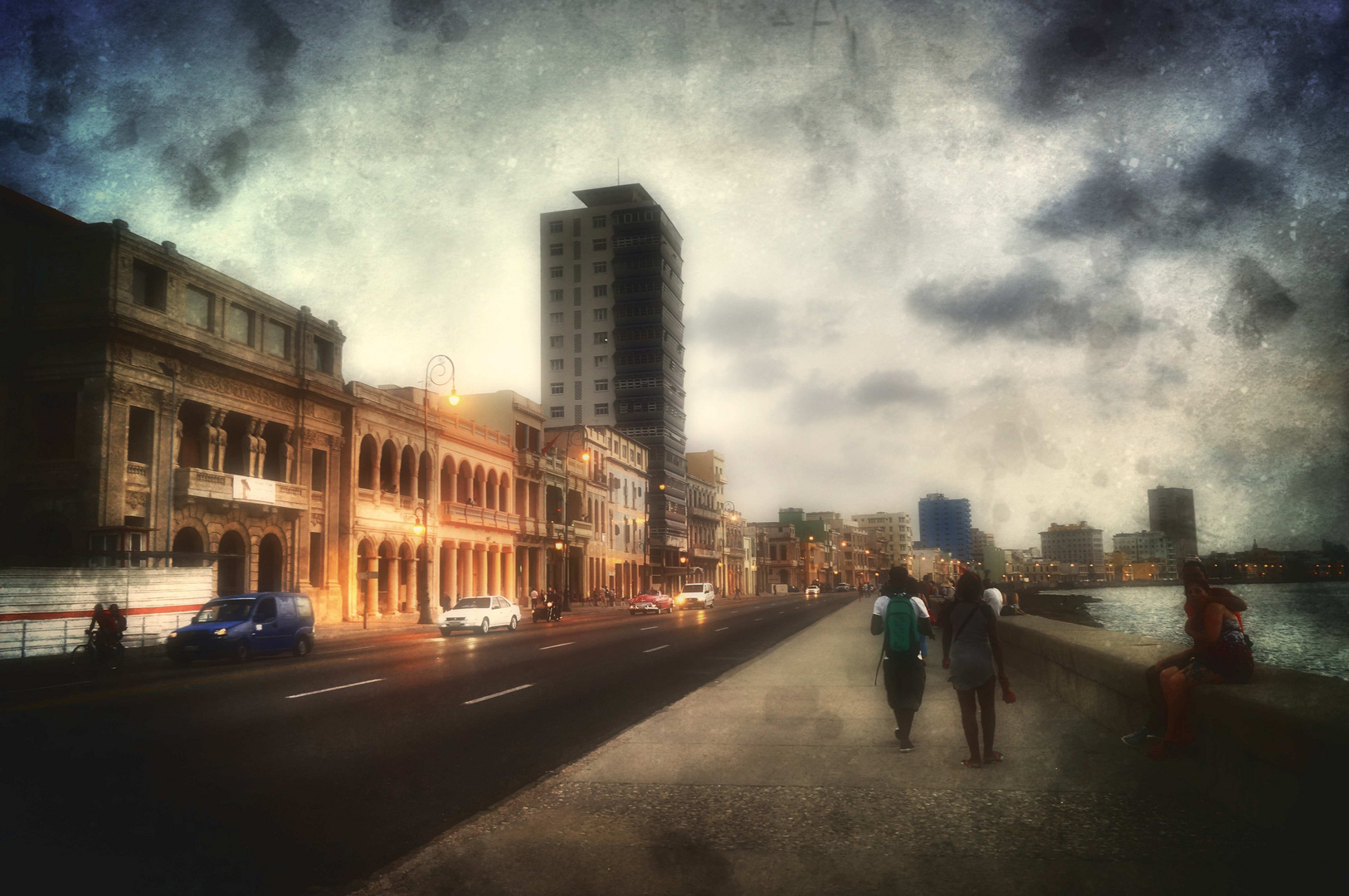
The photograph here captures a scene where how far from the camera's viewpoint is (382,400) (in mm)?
45188

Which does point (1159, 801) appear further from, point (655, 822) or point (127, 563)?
point (127, 563)

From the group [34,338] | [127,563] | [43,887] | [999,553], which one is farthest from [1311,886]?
[999,553]

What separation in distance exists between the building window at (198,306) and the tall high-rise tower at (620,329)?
62.6m

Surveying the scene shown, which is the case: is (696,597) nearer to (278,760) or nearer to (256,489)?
(256,489)

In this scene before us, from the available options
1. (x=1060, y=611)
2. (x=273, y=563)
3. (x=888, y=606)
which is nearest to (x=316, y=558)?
(x=273, y=563)

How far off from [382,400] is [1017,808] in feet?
140

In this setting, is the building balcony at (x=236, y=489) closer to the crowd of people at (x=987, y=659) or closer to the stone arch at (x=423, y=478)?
the stone arch at (x=423, y=478)

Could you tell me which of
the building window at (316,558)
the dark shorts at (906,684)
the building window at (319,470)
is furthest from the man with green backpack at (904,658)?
the building window at (319,470)

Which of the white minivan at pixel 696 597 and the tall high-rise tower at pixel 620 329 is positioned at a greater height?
the tall high-rise tower at pixel 620 329

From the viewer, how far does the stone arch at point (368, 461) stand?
4441cm

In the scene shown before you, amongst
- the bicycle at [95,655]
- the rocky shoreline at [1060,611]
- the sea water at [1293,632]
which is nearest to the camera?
the bicycle at [95,655]

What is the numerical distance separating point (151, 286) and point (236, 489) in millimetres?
8031

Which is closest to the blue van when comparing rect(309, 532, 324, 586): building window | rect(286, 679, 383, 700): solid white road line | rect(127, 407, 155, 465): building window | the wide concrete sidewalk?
rect(286, 679, 383, 700): solid white road line

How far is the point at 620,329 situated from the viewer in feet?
333
